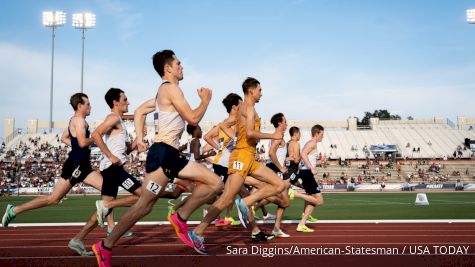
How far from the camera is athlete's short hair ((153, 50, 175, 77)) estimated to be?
17.4 feet

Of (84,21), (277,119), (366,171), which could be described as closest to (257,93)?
(277,119)

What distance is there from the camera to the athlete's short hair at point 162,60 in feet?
17.4

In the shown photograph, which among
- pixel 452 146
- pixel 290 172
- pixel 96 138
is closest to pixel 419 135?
pixel 452 146

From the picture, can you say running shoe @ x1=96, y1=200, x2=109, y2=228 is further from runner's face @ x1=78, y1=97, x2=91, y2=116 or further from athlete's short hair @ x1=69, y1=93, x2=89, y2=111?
athlete's short hair @ x1=69, y1=93, x2=89, y2=111

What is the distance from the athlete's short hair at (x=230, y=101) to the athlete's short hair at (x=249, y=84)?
4.43 ft

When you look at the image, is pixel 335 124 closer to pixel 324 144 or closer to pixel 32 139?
pixel 324 144

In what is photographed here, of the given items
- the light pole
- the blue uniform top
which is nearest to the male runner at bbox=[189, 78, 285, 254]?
the blue uniform top

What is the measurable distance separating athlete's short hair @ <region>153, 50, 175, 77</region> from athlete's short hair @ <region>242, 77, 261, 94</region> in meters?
1.90

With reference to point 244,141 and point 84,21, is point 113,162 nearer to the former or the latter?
point 244,141

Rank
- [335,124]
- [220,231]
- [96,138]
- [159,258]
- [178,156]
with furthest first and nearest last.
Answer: [335,124] → [220,231] → [96,138] → [159,258] → [178,156]

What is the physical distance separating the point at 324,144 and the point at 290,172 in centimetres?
5106

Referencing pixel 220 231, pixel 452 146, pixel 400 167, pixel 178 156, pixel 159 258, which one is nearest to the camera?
pixel 178 156

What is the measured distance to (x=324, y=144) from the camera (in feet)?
195

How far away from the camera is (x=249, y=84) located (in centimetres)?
702
